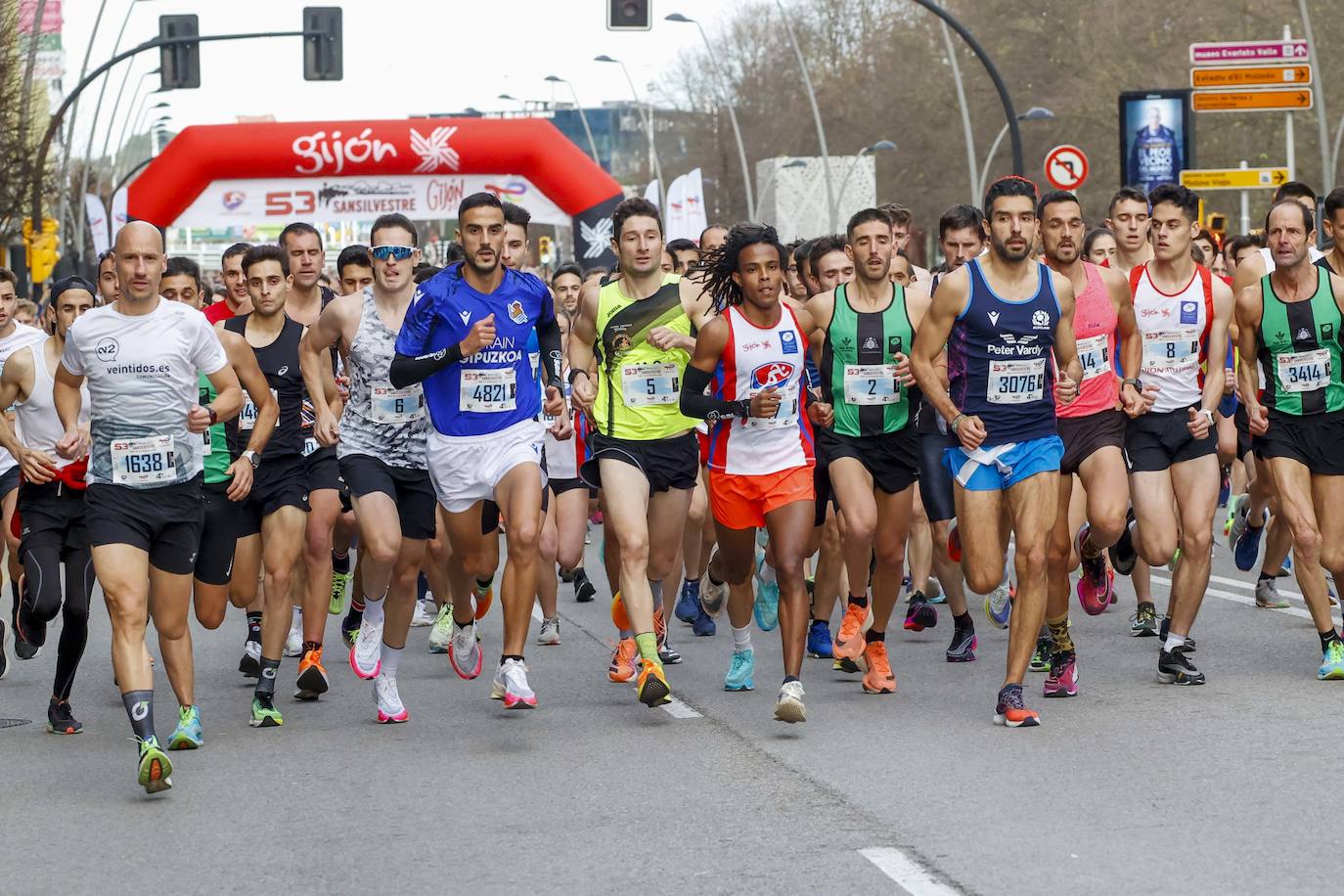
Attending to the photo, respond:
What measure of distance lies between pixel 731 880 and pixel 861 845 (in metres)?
0.55

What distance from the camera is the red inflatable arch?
25.1 m

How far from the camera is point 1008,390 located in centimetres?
847

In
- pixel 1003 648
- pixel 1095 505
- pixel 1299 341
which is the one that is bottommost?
pixel 1003 648

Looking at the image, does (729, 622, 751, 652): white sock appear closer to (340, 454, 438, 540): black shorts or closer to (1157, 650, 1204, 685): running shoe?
(340, 454, 438, 540): black shorts

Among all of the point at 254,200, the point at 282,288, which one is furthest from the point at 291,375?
the point at 254,200

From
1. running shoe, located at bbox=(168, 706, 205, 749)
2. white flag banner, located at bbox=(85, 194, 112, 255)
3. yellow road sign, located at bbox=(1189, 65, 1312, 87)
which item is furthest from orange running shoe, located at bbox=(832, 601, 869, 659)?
white flag banner, located at bbox=(85, 194, 112, 255)

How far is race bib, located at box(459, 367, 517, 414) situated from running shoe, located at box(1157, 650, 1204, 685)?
3.06 m

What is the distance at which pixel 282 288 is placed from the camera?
9.95m

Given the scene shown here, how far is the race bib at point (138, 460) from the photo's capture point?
7816 millimetres

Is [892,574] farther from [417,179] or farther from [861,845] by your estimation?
[417,179]

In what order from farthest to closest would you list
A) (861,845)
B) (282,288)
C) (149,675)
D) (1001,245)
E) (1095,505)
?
(282,288), (1095,505), (1001,245), (149,675), (861,845)

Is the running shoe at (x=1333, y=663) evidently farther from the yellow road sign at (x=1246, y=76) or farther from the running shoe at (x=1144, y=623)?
the yellow road sign at (x=1246, y=76)

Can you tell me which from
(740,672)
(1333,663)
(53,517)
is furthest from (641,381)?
(1333,663)

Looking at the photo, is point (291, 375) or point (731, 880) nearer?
point (731, 880)
